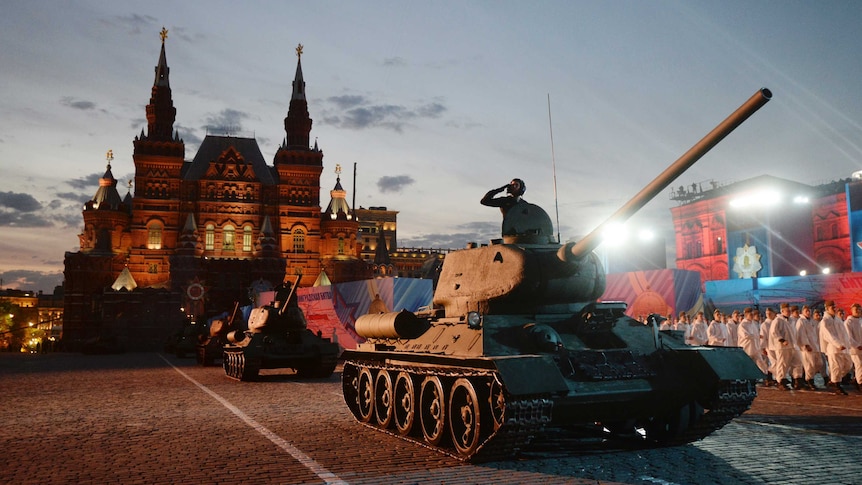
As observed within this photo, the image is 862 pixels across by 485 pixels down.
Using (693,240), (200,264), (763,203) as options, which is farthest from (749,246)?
(200,264)

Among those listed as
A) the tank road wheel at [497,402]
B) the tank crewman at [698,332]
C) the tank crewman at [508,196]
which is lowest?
the tank road wheel at [497,402]

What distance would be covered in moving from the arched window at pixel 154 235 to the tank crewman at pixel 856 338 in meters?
61.8

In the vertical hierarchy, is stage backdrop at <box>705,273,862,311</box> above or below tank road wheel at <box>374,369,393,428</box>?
above

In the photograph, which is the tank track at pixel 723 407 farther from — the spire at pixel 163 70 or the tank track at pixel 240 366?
the spire at pixel 163 70

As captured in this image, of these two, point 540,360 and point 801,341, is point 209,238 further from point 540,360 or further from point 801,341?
point 540,360

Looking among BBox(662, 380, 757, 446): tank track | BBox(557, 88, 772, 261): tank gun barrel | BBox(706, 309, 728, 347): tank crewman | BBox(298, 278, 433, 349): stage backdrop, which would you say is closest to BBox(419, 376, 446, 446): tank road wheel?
BBox(557, 88, 772, 261): tank gun barrel

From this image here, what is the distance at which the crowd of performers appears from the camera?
1445 cm

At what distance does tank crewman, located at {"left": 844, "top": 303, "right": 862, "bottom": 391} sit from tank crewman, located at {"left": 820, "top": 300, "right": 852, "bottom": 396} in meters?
0.11

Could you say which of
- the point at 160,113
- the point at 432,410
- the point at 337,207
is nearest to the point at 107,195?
the point at 160,113

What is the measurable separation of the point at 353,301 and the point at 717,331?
13.7 m

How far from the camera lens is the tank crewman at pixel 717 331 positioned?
59.1ft

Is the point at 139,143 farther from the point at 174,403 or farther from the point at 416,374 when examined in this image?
the point at 416,374

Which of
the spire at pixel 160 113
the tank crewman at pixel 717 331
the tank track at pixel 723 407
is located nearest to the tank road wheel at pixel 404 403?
the tank track at pixel 723 407

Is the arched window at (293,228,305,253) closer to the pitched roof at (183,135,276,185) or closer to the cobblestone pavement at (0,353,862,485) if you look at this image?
the pitched roof at (183,135,276,185)
